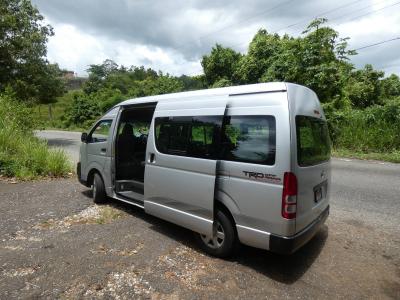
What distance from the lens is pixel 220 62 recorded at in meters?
23.2

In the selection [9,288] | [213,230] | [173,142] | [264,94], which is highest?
[264,94]

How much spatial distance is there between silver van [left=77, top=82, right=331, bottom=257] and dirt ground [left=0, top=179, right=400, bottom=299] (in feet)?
1.32

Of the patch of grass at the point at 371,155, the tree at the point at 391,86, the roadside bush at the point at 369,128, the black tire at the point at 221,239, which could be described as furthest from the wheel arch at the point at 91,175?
the tree at the point at 391,86

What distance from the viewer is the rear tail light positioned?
3287 millimetres

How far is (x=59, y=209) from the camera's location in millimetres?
6047

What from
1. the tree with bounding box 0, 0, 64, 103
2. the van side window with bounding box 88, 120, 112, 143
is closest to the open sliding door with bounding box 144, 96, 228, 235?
the van side window with bounding box 88, 120, 112, 143

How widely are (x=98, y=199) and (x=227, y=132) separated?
3.58 meters

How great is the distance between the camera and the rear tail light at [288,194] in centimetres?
329

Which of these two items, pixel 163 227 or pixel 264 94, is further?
pixel 163 227

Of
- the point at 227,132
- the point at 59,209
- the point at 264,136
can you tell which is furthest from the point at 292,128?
the point at 59,209

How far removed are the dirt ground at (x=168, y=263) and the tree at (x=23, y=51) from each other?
1630 cm

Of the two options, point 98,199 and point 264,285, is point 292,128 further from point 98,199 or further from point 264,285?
point 98,199

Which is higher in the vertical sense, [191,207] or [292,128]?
[292,128]

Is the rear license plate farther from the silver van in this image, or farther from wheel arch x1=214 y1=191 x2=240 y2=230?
wheel arch x1=214 y1=191 x2=240 y2=230
